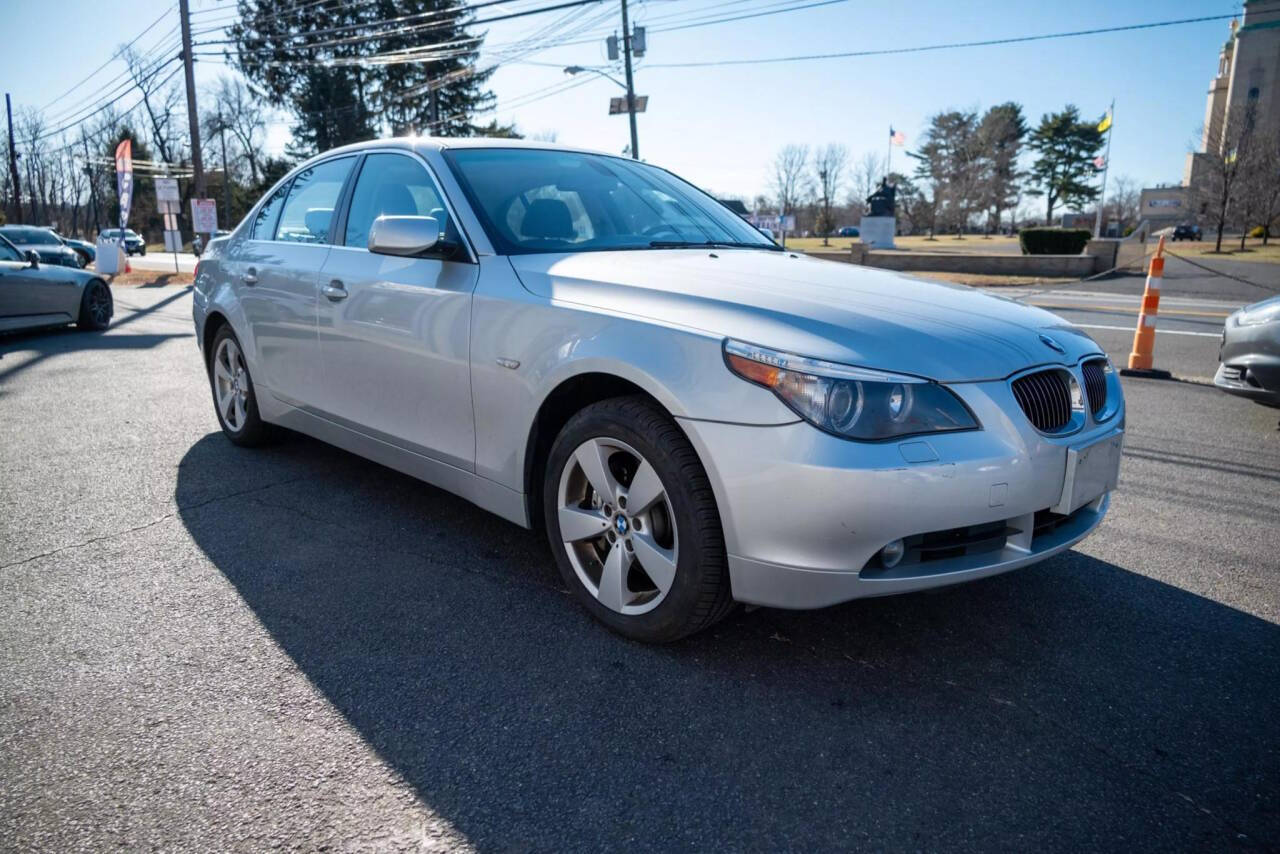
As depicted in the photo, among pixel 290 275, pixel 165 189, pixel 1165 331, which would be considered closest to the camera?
pixel 290 275

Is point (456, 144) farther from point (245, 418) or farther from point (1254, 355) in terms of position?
point (1254, 355)

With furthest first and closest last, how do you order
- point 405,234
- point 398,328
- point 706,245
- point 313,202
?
point 313,202, point 706,245, point 398,328, point 405,234

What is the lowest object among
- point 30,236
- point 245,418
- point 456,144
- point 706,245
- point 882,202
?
point 245,418

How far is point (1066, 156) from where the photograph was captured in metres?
81.1

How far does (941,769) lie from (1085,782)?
1.11ft

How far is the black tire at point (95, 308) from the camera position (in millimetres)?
11133

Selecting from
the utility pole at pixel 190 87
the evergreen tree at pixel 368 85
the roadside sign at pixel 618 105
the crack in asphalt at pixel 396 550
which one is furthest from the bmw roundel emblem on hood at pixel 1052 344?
the evergreen tree at pixel 368 85

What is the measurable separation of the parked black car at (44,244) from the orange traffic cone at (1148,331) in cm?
2446

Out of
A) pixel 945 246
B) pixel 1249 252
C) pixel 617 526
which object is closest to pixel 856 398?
pixel 617 526

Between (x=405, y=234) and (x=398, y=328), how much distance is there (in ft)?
1.61

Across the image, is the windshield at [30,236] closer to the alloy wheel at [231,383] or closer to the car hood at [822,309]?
the alloy wheel at [231,383]

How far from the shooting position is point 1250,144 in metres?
39.0

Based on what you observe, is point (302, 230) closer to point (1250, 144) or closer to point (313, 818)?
point (313, 818)

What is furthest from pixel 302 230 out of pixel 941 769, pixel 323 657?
pixel 941 769
